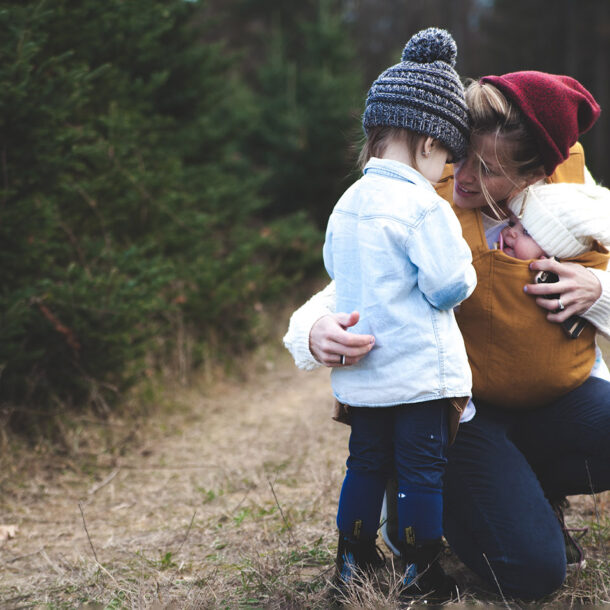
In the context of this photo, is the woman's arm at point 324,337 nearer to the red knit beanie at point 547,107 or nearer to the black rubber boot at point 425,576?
the black rubber boot at point 425,576

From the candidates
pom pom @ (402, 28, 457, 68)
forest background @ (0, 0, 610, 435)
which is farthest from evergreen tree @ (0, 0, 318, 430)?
pom pom @ (402, 28, 457, 68)

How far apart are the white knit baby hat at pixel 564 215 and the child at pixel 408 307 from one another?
339 millimetres

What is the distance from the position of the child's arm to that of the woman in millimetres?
245

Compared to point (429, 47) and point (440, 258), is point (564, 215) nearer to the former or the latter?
point (440, 258)

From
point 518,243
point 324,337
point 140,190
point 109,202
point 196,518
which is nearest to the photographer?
point 324,337

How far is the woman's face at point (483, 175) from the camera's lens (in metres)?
1.98

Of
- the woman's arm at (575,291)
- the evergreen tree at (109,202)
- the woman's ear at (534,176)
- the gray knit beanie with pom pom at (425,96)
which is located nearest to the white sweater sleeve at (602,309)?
the woman's arm at (575,291)

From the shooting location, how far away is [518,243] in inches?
84.0

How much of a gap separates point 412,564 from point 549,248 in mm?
1108

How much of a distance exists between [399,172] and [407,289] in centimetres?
35

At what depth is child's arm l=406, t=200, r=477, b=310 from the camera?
177cm

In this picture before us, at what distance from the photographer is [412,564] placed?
1837 mm

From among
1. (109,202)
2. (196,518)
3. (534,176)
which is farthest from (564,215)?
(109,202)

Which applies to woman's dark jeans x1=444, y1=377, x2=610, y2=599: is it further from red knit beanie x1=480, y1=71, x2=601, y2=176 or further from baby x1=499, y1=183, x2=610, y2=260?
red knit beanie x1=480, y1=71, x2=601, y2=176
